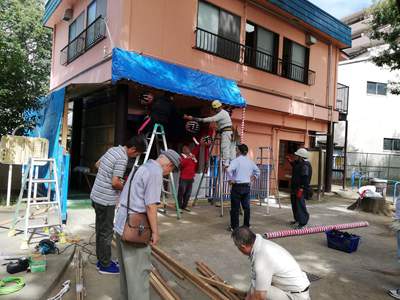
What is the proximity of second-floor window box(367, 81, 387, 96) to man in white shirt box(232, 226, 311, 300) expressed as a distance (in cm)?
2601

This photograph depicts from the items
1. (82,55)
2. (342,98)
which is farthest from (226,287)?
(342,98)

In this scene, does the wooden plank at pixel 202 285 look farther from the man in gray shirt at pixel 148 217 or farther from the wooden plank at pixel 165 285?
the man in gray shirt at pixel 148 217

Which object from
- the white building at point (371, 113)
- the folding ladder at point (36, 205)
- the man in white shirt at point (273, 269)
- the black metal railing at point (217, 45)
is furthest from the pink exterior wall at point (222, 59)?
the white building at point (371, 113)

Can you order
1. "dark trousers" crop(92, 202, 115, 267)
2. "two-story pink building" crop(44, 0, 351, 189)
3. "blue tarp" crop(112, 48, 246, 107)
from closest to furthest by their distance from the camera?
"dark trousers" crop(92, 202, 115, 267), "blue tarp" crop(112, 48, 246, 107), "two-story pink building" crop(44, 0, 351, 189)

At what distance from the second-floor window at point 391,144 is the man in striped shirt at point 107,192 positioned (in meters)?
25.8

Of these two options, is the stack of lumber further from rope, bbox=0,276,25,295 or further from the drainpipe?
the drainpipe

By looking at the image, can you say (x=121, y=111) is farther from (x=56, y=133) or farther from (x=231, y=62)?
(x=231, y=62)

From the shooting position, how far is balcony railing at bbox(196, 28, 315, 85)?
1051cm

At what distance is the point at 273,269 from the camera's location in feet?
10.5

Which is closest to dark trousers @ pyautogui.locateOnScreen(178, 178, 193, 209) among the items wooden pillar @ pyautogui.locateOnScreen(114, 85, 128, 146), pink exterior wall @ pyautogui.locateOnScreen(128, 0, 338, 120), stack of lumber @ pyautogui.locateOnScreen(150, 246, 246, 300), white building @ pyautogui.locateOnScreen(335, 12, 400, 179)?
wooden pillar @ pyautogui.locateOnScreen(114, 85, 128, 146)

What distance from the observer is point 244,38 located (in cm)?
1172

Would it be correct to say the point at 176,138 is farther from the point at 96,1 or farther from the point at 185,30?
the point at 96,1

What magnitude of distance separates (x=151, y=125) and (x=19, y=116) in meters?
4.25

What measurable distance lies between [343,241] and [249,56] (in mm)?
7644
